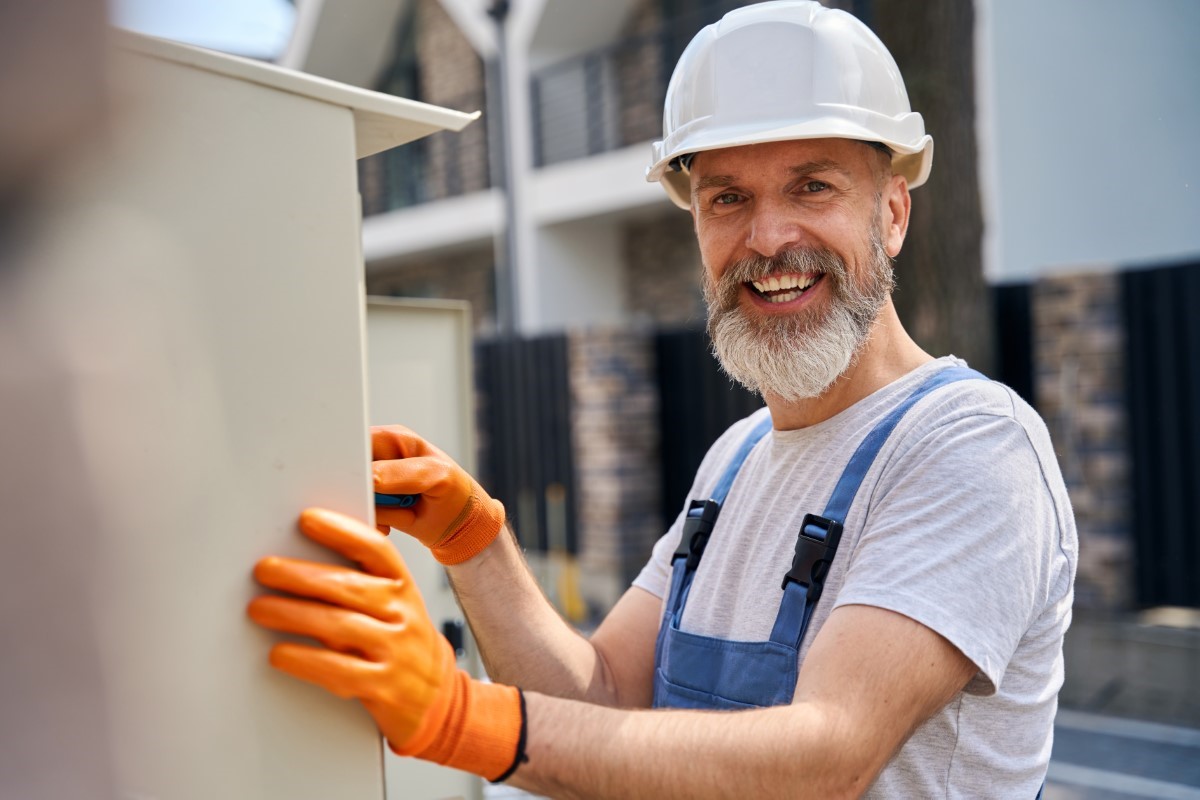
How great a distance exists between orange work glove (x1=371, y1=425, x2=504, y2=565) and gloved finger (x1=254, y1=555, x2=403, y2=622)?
390 millimetres

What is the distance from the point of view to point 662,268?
458 inches

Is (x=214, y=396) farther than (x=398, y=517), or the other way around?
(x=398, y=517)

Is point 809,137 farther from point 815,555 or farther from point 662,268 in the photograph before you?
point 662,268

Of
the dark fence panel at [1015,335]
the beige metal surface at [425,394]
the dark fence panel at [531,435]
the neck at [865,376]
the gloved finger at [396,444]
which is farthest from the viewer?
the dark fence panel at [531,435]

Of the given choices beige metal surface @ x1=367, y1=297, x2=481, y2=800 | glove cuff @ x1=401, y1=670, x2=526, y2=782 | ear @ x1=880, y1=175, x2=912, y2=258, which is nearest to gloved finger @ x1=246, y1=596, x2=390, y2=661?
glove cuff @ x1=401, y1=670, x2=526, y2=782

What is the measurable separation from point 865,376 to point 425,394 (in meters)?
1.71

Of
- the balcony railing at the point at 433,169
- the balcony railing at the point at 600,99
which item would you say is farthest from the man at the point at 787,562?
the balcony railing at the point at 433,169

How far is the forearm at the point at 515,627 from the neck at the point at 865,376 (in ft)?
1.57

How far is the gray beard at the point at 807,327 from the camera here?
1650 millimetres

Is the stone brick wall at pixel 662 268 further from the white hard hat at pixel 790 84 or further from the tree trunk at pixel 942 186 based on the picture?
the white hard hat at pixel 790 84

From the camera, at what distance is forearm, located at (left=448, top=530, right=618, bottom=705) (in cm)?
172

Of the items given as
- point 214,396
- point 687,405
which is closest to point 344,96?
point 214,396

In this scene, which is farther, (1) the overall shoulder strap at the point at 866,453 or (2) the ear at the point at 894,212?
(2) the ear at the point at 894,212

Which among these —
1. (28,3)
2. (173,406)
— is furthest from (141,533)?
(28,3)
